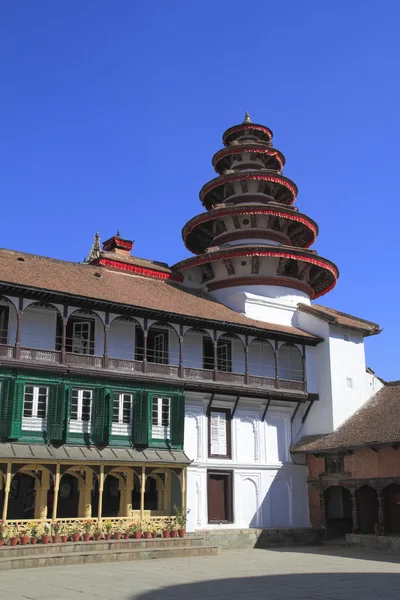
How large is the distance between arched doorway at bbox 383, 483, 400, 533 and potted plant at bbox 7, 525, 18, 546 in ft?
51.6

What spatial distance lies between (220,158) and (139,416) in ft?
68.7

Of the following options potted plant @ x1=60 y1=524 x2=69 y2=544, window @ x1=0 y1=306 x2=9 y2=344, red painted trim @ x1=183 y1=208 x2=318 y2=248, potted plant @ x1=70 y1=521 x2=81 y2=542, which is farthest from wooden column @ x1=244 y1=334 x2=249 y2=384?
window @ x1=0 y1=306 x2=9 y2=344

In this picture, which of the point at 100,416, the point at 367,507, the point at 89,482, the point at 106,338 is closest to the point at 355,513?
the point at 367,507

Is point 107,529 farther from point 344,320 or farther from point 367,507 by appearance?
point 344,320

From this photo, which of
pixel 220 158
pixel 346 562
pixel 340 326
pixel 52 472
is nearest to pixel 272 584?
pixel 346 562

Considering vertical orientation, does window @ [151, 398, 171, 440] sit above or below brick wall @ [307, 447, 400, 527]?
above

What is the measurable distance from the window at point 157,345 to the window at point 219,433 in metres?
3.31

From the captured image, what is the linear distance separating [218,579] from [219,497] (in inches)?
483

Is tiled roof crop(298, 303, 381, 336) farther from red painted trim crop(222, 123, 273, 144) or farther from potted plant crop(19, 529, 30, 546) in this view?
potted plant crop(19, 529, 30, 546)

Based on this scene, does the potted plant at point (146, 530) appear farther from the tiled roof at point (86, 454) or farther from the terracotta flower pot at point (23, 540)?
the terracotta flower pot at point (23, 540)

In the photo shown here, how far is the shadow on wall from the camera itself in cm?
1434

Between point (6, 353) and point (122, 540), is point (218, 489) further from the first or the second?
point (6, 353)

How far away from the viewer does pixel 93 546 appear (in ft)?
75.5

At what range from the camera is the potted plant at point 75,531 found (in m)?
23.3
